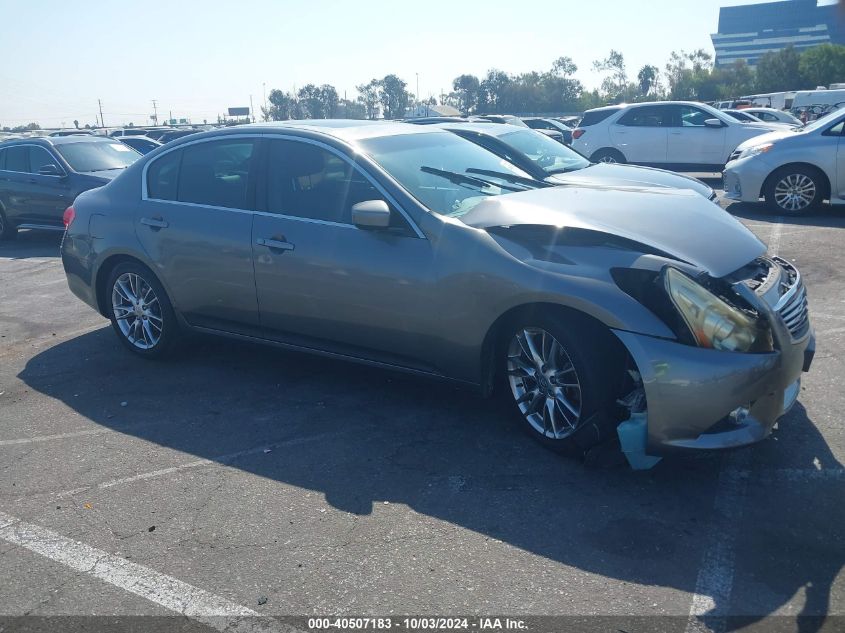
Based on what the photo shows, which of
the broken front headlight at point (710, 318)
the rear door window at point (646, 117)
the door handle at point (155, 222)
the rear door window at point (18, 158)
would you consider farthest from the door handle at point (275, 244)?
the rear door window at point (646, 117)

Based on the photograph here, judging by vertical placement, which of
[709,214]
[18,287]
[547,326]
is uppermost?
[709,214]

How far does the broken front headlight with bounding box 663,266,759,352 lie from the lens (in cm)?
362

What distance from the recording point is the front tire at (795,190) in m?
10.7

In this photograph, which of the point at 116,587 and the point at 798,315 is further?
the point at 798,315

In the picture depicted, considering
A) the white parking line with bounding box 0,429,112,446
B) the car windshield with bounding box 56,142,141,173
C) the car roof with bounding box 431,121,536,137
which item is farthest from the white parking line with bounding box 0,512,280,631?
the car windshield with bounding box 56,142,141,173

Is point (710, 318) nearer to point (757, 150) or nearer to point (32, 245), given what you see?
point (757, 150)

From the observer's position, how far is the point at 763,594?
2.96 metres

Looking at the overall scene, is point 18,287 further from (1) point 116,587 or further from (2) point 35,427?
(1) point 116,587

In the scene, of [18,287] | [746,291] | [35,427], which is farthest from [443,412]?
[18,287]

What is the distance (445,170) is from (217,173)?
5.46 feet

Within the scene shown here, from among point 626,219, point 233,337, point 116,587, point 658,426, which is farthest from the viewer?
point 233,337

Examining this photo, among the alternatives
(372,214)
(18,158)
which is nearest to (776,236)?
(372,214)

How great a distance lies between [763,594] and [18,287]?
8.78 metres

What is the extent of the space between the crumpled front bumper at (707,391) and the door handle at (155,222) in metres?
3.50
